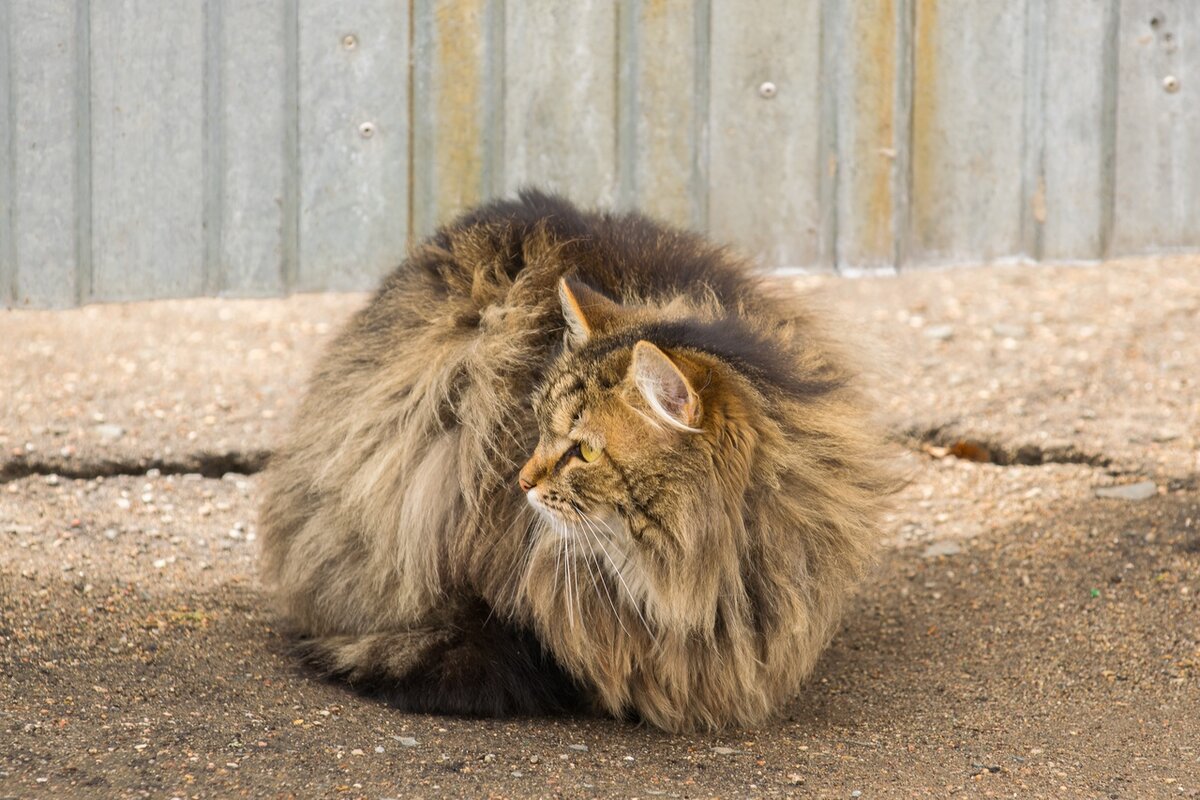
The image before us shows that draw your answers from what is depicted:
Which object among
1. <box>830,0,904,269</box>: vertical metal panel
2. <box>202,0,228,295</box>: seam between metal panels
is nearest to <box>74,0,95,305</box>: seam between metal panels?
<box>202,0,228,295</box>: seam between metal panels

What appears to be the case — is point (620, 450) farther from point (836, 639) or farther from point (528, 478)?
point (836, 639)

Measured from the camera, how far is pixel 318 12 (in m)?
3.91

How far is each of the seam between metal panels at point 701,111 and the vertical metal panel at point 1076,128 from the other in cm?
110

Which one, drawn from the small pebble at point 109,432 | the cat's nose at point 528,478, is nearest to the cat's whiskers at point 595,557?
the cat's nose at point 528,478

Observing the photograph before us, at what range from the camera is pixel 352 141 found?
4.00 m

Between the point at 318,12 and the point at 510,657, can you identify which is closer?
the point at 510,657

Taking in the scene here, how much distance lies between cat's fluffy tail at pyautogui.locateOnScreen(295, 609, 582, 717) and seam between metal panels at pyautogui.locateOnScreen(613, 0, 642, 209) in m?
1.71

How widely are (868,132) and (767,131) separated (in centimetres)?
33

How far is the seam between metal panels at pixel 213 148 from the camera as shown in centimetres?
389

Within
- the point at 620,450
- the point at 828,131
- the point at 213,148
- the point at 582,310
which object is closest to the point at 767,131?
the point at 828,131

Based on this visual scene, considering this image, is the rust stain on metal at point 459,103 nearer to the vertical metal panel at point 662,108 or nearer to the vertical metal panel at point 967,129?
the vertical metal panel at point 662,108

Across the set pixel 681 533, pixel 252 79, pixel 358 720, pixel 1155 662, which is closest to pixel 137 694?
pixel 358 720

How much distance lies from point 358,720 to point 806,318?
1528mm

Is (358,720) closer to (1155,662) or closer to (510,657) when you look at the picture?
(510,657)
